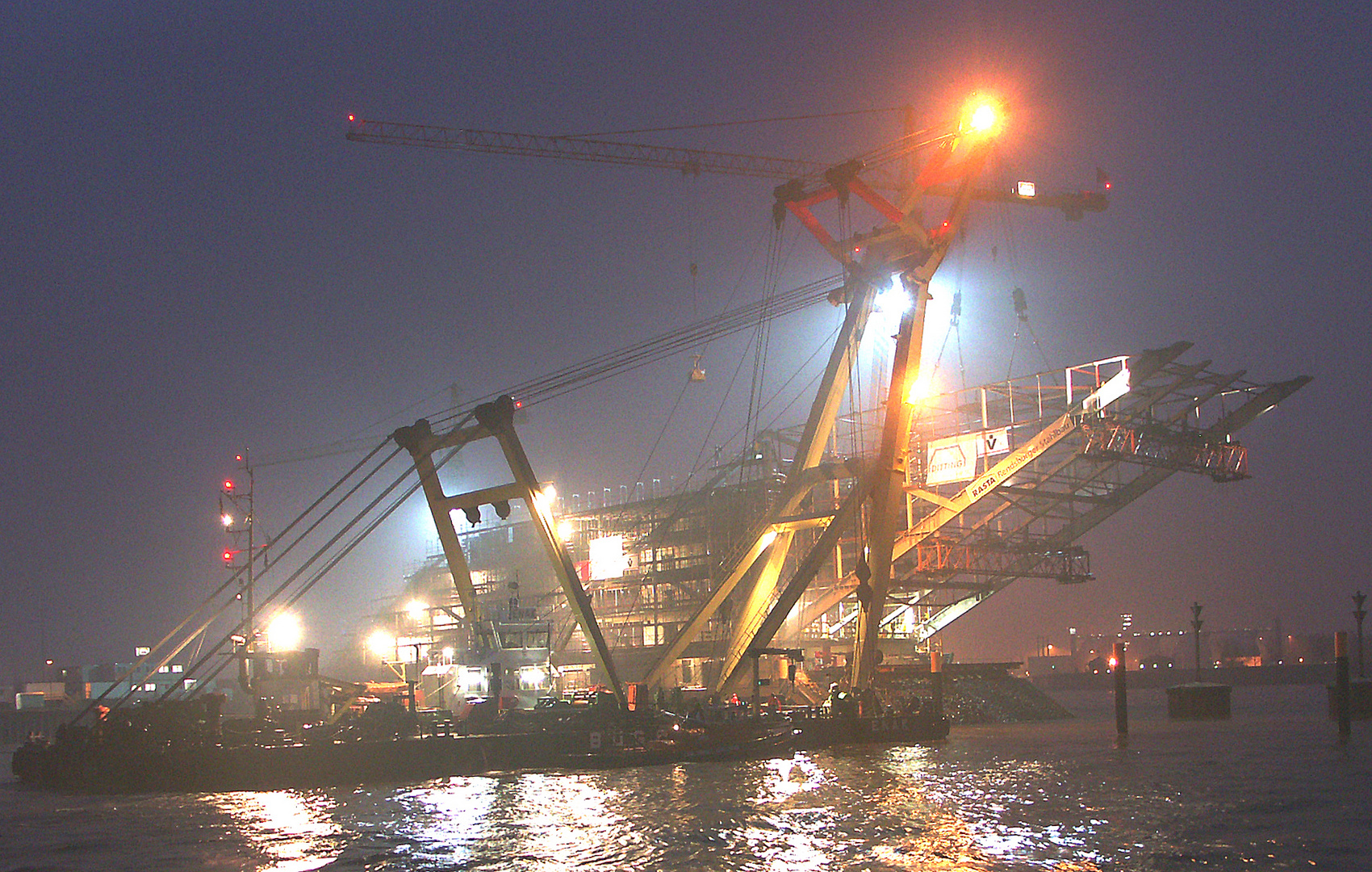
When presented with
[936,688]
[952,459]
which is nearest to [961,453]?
[952,459]

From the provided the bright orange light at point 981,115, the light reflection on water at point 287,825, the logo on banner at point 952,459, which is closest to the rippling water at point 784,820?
the light reflection on water at point 287,825

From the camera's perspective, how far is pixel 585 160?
69.1 metres

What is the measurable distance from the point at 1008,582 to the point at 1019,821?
39.6 metres

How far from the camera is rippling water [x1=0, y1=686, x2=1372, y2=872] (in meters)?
24.5

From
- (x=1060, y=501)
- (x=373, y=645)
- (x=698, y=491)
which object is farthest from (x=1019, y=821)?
(x=373, y=645)

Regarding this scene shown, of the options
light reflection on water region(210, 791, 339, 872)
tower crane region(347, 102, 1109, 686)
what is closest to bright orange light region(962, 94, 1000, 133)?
tower crane region(347, 102, 1109, 686)

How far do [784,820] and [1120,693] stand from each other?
1255 inches

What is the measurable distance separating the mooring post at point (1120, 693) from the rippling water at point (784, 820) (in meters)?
9.58

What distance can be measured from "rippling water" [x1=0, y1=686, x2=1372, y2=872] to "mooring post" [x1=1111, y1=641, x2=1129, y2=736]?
377 inches

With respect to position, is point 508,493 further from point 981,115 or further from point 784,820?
point 981,115

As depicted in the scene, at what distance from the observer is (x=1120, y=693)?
182ft

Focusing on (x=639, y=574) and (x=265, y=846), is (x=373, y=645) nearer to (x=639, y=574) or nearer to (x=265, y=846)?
(x=639, y=574)

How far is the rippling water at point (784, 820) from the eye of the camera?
24531 mm

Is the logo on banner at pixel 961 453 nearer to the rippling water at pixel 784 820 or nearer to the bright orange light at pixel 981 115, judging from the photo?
the bright orange light at pixel 981 115
